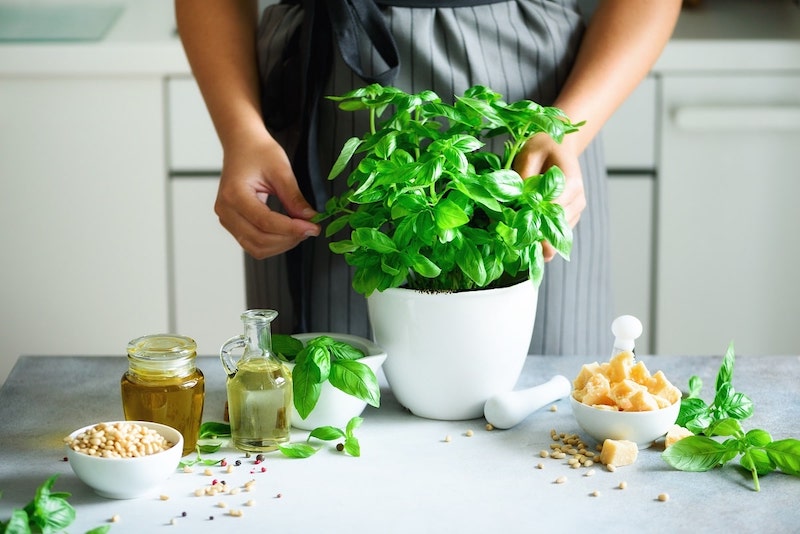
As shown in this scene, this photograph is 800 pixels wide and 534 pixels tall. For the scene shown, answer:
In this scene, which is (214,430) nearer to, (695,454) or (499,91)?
(695,454)

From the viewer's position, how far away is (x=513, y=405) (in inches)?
37.9

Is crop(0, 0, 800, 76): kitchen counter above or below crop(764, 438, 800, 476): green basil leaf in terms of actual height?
above

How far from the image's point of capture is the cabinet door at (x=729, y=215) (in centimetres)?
207

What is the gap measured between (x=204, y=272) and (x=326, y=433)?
1303 mm

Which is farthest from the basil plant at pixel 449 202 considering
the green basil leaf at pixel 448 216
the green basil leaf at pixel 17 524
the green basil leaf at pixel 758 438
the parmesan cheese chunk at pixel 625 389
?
the green basil leaf at pixel 17 524

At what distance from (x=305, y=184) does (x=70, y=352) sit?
1195mm

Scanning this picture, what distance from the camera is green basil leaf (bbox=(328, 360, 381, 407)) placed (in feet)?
2.99

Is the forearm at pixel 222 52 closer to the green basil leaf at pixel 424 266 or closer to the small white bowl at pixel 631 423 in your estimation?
the green basil leaf at pixel 424 266

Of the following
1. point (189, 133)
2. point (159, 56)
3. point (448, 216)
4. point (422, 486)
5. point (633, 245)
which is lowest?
point (422, 486)

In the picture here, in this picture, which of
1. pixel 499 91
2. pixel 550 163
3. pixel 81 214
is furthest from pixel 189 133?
pixel 550 163

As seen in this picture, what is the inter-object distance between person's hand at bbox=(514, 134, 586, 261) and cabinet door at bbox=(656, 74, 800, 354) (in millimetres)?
1073

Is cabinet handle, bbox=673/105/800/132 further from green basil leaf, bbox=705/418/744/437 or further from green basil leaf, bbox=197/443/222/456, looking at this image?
green basil leaf, bbox=197/443/222/456

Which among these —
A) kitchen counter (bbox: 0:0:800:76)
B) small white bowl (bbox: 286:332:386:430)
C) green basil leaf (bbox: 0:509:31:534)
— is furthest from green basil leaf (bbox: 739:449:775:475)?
kitchen counter (bbox: 0:0:800:76)

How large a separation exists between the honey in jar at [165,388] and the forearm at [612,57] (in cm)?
50
